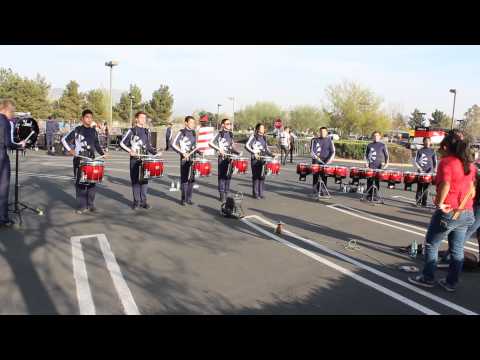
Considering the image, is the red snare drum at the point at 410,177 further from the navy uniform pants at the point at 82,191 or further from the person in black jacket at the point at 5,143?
the person in black jacket at the point at 5,143

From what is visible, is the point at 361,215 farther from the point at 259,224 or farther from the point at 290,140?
the point at 290,140

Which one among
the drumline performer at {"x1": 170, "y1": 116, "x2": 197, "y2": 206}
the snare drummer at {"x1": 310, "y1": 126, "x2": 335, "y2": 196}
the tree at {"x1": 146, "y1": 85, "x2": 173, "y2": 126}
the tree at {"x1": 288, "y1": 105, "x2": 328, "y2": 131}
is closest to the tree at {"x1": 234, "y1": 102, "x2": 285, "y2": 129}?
the tree at {"x1": 288, "y1": 105, "x2": 328, "y2": 131}

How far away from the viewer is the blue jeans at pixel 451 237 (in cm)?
492

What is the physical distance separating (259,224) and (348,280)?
3173 mm

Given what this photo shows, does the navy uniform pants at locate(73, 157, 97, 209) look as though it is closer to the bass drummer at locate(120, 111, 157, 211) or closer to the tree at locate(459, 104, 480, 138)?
the bass drummer at locate(120, 111, 157, 211)

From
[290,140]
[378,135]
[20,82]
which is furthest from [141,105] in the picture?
[378,135]

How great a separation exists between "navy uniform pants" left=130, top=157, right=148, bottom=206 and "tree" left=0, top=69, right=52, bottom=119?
4712 centimetres

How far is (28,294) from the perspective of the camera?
4.28 metres

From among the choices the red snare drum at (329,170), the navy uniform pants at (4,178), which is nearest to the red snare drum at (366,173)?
the red snare drum at (329,170)

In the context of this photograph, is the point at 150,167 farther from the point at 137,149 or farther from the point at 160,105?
the point at 160,105

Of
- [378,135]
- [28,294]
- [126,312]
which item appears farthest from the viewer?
[378,135]

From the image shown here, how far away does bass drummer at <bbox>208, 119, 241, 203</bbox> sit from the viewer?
10227mm

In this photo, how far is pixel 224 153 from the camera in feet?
33.4
